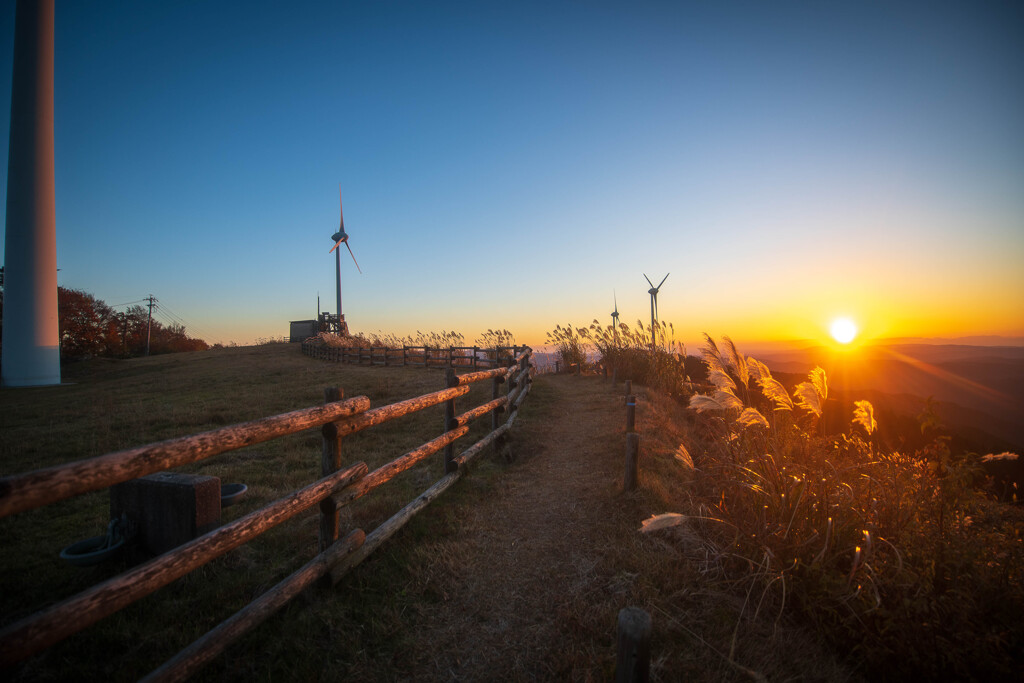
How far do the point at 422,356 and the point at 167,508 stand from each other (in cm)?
1866

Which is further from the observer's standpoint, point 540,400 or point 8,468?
point 540,400

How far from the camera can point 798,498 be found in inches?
134

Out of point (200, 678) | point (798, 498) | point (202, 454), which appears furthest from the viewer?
point (798, 498)

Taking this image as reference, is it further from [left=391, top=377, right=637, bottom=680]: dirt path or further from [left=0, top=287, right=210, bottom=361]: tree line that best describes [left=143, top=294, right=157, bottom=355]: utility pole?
[left=391, top=377, right=637, bottom=680]: dirt path

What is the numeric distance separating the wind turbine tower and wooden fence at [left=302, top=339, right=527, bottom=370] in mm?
12687

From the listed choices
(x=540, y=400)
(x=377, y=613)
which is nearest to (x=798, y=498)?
(x=377, y=613)

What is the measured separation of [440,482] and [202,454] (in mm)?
3367

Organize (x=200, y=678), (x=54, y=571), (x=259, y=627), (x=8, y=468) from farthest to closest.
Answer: (x=8, y=468) → (x=54, y=571) → (x=259, y=627) → (x=200, y=678)

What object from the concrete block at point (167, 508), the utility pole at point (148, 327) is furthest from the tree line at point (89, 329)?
the concrete block at point (167, 508)

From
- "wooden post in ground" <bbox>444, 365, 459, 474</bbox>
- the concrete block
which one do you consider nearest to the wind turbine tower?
the concrete block

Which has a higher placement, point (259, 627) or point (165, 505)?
point (165, 505)

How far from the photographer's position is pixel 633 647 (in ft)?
5.79

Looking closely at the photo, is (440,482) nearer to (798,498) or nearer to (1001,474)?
(798,498)

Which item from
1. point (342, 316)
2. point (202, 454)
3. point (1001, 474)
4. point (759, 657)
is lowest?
point (1001, 474)
